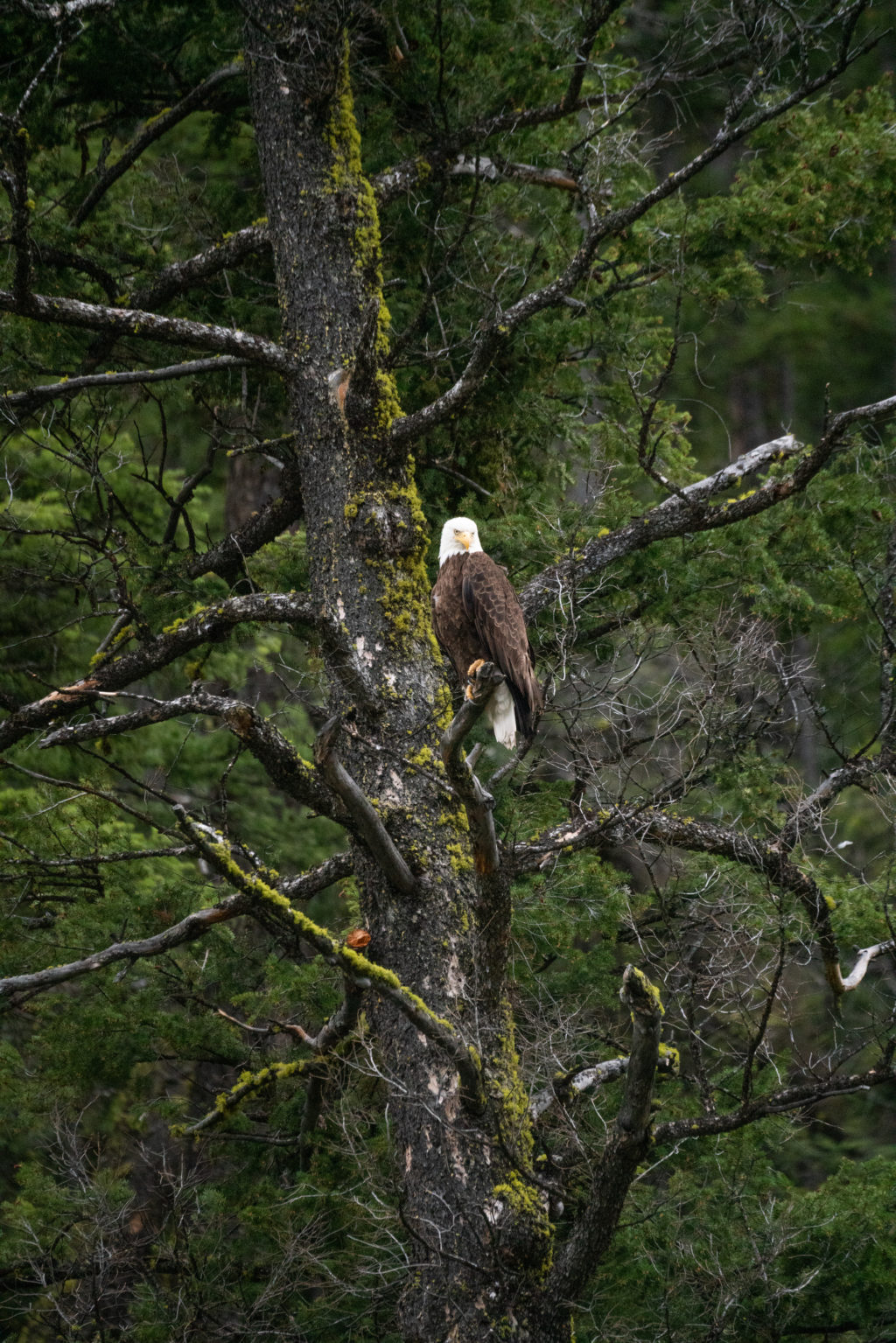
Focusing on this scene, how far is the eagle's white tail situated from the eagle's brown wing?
0.65 meters

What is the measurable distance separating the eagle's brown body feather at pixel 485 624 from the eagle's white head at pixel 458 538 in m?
0.07

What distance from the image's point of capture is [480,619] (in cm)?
608

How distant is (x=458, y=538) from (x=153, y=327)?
6.21ft

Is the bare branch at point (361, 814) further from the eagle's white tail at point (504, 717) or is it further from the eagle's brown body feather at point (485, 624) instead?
the eagle's white tail at point (504, 717)

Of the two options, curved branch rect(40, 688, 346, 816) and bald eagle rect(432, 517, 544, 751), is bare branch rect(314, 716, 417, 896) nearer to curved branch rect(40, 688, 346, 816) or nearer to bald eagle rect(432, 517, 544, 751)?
curved branch rect(40, 688, 346, 816)

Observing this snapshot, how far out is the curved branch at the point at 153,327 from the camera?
561 centimetres

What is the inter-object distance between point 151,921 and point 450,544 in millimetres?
2805

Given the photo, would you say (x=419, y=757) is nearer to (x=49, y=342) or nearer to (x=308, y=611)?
(x=308, y=611)

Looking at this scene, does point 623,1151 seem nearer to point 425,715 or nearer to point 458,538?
point 425,715

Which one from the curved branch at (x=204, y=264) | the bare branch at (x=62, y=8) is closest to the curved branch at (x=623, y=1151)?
the curved branch at (x=204, y=264)

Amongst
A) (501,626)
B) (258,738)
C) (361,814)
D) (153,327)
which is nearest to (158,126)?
(153,327)

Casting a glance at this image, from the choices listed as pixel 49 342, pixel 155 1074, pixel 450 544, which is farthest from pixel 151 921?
pixel 49 342

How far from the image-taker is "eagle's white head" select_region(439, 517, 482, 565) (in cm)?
649

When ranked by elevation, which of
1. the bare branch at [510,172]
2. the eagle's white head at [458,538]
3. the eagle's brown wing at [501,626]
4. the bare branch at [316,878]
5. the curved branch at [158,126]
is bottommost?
the bare branch at [316,878]
